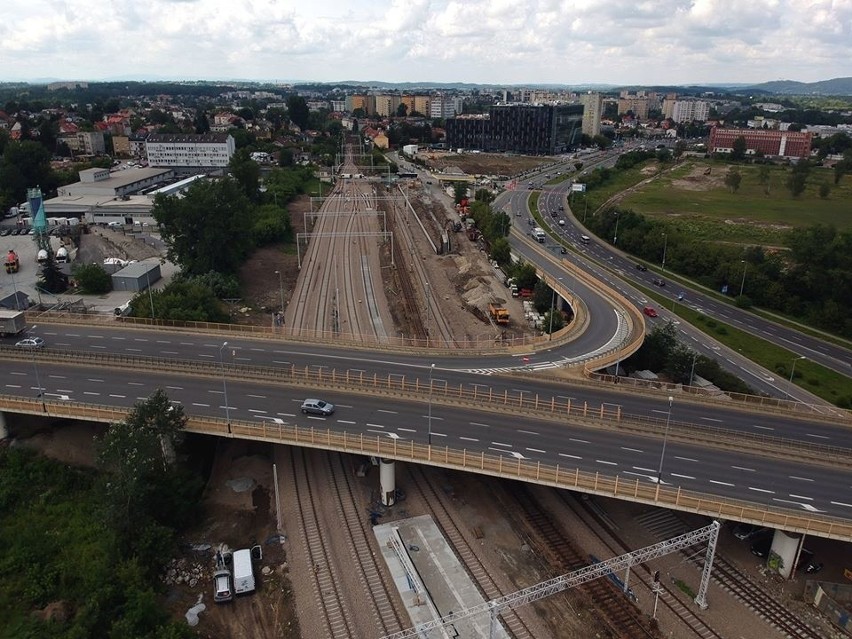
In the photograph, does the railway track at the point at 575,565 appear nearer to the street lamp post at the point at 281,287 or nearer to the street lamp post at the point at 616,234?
the street lamp post at the point at 281,287

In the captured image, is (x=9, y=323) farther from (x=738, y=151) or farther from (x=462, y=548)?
(x=738, y=151)

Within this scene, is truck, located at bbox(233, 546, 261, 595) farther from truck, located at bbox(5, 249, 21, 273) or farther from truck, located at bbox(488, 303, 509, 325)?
truck, located at bbox(5, 249, 21, 273)

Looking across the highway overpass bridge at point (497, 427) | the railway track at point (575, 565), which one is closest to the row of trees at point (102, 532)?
the highway overpass bridge at point (497, 427)

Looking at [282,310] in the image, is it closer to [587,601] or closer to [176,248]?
[176,248]

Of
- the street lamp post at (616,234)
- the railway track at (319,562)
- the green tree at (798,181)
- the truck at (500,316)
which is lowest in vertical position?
the railway track at (319,562)

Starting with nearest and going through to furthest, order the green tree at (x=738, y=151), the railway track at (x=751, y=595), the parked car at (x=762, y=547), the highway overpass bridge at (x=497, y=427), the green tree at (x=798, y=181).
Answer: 1. the railway track at (x=751, y=595)
2. the highway overpass bridge at (x=497, y=427)
3. the parked car at (x=762, y=547)
4. the green tree at (x=798, y=181)
5. the green tree at (x=738, y=151)

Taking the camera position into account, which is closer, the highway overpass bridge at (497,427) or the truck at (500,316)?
the highway overpass bridge at (497,427)
